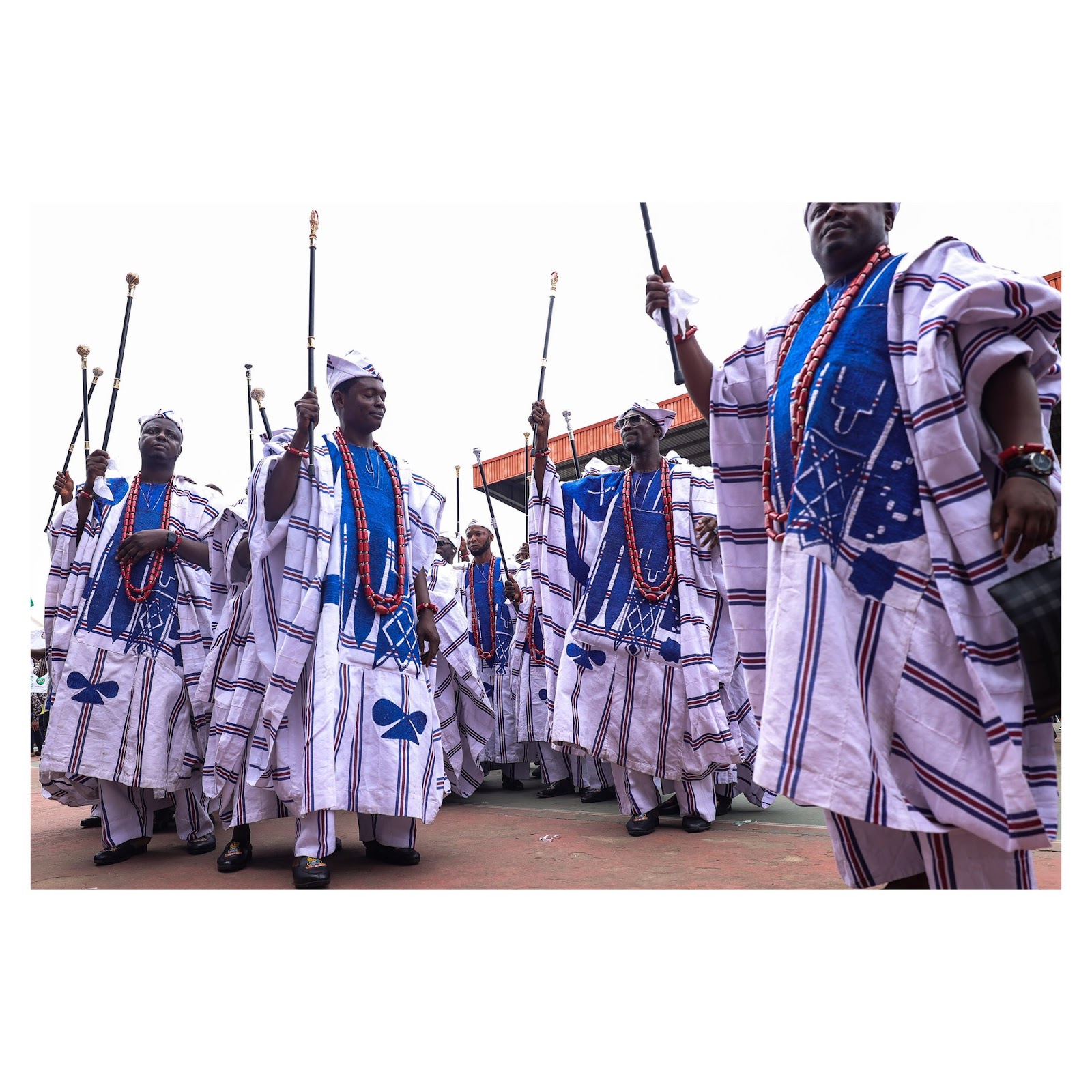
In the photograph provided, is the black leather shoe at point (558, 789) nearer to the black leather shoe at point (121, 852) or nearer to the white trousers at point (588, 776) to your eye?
the white trousers at point (588, 776)

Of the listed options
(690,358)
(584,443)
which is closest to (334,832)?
(690,358)

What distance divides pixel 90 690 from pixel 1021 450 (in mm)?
4590

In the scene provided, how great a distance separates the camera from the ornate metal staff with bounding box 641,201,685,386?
2.94m

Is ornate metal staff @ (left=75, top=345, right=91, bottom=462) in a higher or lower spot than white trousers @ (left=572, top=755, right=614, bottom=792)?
higher

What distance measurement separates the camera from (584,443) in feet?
66.8

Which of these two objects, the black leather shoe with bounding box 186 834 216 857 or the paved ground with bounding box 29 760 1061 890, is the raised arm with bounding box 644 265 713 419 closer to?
the paved ground with bounding box 29 760 1061 890

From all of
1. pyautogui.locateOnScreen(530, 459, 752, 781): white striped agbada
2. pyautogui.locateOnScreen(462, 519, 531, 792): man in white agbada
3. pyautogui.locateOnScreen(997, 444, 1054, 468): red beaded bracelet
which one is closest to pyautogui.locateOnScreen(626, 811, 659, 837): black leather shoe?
pyautogui.locateOnScreen(530, 459, 752, 781): white striped agbada

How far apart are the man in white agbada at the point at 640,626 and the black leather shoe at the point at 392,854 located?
1.41m

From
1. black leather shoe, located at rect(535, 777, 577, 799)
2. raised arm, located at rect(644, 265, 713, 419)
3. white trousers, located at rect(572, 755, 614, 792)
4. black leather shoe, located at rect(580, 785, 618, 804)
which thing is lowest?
black leather shoe, located at rect(535, 777, 577, 799)

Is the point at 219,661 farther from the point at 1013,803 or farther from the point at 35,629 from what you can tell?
the point at 35,629

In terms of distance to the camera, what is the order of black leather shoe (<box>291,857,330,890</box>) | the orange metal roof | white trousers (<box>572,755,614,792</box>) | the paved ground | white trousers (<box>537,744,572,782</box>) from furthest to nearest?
the orange metal roof → white trousers (<box>537,744,572,782</box>) → white trousers (<box>572,755,614,792</box>) → the paved ground → black leather shoe (<box>291,857,330,890</box>)

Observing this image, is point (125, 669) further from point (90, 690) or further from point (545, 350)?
point (545, 350)

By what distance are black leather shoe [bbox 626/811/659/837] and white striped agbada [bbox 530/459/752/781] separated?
0.26 metres

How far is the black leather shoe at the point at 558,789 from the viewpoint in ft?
25.8
